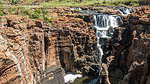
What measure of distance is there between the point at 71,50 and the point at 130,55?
10.7 m

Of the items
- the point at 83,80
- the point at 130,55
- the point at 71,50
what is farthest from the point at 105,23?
the point at 130,55

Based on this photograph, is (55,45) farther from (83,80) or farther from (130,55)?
(130,55)

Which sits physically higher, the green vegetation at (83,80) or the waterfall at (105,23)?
the waterfall at (105,23)

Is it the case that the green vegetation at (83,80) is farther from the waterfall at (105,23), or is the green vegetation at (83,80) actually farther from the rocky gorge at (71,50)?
the waterfall at (105,23)

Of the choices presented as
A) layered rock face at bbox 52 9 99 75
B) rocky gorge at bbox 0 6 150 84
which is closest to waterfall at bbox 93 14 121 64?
rocky gorge at bbox 0 6 150 84

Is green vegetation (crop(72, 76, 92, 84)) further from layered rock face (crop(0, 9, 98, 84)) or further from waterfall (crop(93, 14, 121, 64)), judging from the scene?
waterfall (crop(93, 14, 121, 64))

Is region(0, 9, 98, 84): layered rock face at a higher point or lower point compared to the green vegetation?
higher

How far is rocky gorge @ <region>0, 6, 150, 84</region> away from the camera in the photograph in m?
14.1

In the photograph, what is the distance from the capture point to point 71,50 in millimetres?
25984

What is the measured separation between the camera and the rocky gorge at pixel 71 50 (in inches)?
555

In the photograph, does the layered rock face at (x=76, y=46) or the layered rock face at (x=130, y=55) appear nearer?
the layered rock face at (x=130, y=55)

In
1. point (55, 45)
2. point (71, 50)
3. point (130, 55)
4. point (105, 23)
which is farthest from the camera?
point (105, 23)

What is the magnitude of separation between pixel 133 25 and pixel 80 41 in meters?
10.6

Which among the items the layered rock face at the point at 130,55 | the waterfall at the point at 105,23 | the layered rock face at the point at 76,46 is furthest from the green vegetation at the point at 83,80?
the waterfall at the point at 105,23
